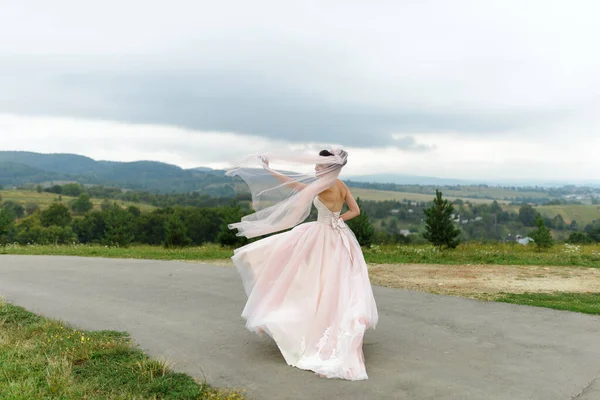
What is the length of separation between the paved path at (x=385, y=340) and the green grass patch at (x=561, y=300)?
1.50 ft

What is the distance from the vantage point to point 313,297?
6.87 m

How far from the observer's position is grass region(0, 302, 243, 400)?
5.42m

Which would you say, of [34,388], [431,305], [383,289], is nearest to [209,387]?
[34,388]

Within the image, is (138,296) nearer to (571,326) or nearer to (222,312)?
(222,312)

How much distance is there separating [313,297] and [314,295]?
3 cm

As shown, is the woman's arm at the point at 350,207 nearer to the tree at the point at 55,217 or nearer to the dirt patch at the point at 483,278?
the dirt patch at the point at 483,278

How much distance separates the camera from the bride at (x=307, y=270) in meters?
6.49

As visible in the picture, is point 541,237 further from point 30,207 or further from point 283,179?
point 30,207

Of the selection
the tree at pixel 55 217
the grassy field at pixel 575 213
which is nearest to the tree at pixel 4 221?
the tree at pixel 55 217

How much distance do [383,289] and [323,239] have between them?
481 cm

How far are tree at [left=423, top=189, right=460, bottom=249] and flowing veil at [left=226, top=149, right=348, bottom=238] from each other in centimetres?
1983

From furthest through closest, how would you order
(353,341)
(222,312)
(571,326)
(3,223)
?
(3,223), (222,312), (571,326), (353,341)

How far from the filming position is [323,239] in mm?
7230

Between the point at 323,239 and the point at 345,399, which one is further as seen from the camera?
the point at 323,239
